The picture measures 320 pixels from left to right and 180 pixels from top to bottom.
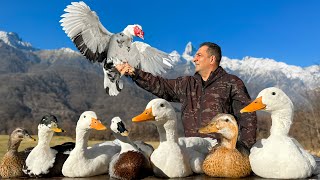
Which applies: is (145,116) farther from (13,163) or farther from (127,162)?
(13,163)

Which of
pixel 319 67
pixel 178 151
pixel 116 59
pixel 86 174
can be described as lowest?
pixel 86 174

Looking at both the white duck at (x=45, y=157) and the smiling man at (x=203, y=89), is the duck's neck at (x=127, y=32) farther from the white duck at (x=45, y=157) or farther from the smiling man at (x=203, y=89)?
the white duck at (x=45, y=157)

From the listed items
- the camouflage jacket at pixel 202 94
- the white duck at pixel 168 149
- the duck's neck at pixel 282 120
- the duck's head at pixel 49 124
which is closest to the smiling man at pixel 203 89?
the camouflage jacket at pixel 202 94

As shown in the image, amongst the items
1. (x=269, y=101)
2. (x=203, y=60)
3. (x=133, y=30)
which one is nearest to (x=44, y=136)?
(x=203, y=60)

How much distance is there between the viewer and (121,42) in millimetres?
7078

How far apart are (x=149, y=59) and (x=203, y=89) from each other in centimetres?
196

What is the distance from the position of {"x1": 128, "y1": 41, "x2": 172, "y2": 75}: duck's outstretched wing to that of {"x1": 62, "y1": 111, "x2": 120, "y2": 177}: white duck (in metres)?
2.55

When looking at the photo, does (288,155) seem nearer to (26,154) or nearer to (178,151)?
(178,151)

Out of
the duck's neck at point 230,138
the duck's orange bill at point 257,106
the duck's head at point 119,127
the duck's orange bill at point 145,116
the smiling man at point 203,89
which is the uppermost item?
the smiling man at point 203,89

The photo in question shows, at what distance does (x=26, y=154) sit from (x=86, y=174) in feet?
3.61

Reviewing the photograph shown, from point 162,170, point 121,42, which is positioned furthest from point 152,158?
point 121,42

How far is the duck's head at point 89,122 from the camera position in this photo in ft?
15.6

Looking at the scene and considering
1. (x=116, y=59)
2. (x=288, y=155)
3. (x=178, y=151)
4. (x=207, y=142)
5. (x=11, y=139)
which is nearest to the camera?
(x=288, y=155)

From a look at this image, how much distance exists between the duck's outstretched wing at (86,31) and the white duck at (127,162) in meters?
2.14
